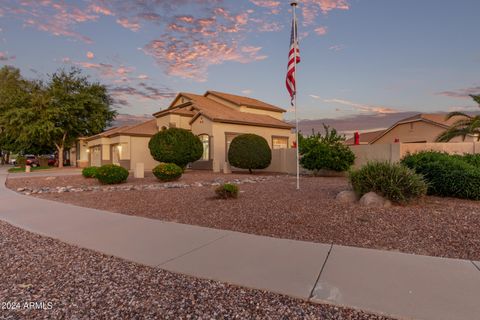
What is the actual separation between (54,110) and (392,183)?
117 ft

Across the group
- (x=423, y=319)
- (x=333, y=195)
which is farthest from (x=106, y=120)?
(x=423, y=319)

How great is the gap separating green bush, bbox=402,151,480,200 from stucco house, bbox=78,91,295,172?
48.6ft

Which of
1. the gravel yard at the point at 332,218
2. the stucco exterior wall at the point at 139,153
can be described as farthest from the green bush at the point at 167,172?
the stucco exterior wall at the point at 139,153

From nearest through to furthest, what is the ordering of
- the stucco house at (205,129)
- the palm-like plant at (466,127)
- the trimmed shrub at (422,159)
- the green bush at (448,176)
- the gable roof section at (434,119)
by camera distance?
the green bush at (448,176) → the trimmed shrub at (422,159) → the palm-like plant at (466,127) → the stucco house at (205,129) → the gable roof section at (434,119)

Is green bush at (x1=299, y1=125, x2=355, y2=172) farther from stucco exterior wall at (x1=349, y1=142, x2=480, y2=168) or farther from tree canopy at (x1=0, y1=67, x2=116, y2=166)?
tree canopy at (x1=0, y1=67, x2=116, y2=166)

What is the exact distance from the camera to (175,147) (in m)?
21.0

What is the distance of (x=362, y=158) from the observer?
1927 centimetres

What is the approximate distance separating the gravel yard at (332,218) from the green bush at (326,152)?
8.72 meters

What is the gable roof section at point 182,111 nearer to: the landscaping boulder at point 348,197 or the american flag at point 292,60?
the american flag at point 292,60

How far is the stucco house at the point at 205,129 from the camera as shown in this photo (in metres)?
24.5

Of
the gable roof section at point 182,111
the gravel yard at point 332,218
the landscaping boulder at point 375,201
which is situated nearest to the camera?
the gravel yard at point 332,218

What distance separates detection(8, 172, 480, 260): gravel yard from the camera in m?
5.49

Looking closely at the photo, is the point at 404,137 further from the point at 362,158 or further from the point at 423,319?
the point at 423,319

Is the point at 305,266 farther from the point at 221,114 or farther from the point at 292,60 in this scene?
the point at 221,114
